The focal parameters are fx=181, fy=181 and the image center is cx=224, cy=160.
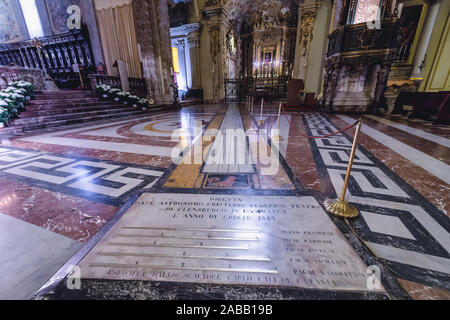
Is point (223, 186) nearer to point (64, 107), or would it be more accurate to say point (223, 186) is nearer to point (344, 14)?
point (64, 107)

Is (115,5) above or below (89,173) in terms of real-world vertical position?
above

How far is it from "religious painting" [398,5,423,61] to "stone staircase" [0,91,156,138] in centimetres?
1231

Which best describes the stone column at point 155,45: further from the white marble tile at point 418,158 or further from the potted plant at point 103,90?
the white marble tile at point 418,158

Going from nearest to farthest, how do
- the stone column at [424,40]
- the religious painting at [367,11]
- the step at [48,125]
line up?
the step at [48,125], the religious painting at [367,11], the stone column at [424,40]

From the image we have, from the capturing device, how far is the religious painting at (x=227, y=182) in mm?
1634

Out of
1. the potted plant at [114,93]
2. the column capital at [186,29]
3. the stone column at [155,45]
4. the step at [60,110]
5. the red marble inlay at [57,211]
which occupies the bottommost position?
the red marble inlay at [57,211]

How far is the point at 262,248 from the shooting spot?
0.96 meters

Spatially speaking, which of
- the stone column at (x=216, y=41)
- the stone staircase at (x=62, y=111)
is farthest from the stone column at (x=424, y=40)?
the stone staircase at (x=62, y=111)

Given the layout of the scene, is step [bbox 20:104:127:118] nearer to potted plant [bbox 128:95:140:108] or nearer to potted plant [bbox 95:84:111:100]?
potted plant [bbox 95:84:111:100]

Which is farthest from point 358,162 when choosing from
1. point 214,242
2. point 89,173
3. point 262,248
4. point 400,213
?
point 89,173

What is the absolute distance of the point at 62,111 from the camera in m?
5.13

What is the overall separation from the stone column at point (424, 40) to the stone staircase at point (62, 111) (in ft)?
39.8
